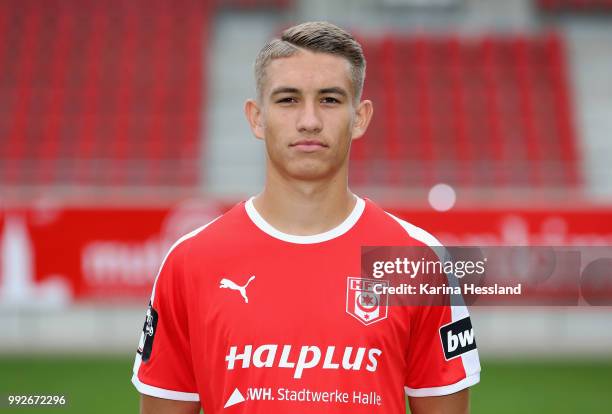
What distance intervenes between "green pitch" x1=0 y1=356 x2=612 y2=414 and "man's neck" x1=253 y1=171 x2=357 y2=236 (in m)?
4.10

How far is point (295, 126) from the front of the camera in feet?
7.38

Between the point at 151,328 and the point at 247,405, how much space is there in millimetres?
389

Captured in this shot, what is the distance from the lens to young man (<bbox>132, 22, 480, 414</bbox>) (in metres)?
2.24

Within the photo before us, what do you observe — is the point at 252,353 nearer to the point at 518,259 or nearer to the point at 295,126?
the point at 295,126

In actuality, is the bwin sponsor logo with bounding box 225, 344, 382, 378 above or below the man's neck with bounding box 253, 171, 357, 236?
below

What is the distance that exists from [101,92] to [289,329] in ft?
34.2

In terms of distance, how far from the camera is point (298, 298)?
2295mm

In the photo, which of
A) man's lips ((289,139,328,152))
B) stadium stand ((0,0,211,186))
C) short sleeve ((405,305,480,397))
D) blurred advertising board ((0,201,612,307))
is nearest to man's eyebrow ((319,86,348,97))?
man's lips ((289,139,328,152))

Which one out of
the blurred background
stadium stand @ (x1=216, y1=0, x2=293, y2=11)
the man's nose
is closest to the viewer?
the man's nose

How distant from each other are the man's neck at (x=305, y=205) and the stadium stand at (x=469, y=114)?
25.0ft

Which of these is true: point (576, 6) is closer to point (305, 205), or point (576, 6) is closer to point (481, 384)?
point (481, 384)

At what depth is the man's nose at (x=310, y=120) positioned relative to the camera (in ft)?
7.29

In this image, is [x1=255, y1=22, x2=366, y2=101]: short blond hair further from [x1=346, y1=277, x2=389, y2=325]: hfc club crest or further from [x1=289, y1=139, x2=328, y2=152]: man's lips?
[x1=346, y1=277, x2=389, y2=325]: hfc club crest

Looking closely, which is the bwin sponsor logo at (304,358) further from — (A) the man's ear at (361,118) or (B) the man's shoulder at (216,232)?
(A) the man's ear at (361,118)
